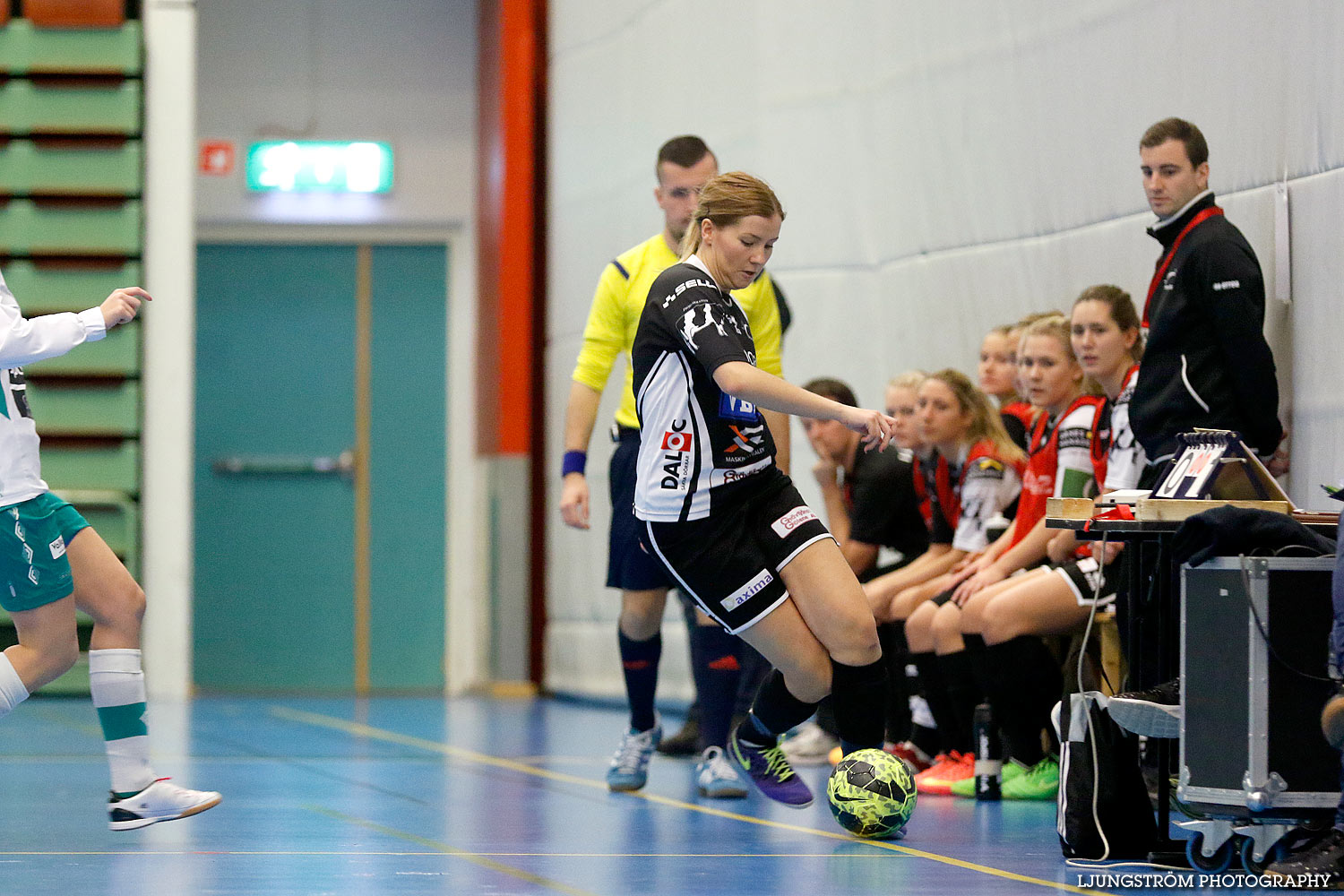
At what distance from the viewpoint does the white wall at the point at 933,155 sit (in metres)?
4.82

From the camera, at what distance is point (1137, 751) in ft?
12.3

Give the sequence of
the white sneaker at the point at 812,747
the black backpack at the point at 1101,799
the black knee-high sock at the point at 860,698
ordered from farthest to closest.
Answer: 1. the white sneaker at the point at 812,747
2. the black knee-high sock at the point at 860,698
3. the black backpack at the point at 1101,799

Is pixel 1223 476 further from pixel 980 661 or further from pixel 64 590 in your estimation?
pixel 64 590

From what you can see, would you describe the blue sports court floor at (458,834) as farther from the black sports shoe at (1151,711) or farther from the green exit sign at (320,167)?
the green exit sign at (320,167)

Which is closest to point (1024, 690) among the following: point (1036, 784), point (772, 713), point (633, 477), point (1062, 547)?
point (1036, 784)

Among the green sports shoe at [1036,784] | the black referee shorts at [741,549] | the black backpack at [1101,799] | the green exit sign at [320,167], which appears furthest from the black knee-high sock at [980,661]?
the green exit sign at [320,167]

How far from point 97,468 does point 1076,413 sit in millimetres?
6576

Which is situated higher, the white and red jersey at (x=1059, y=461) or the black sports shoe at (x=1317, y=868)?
the white and red jersey at (x=1059, y=461)

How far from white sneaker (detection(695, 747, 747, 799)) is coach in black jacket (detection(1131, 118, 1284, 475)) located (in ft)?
4.81

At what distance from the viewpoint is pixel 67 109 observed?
32.3 ft

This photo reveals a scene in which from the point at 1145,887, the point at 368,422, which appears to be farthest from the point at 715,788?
the point at 368,422

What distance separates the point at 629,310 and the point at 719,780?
1.46m

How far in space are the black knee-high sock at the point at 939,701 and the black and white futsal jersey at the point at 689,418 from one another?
162cm

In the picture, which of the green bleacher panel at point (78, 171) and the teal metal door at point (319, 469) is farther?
the teal metal door at point (319, 469)
